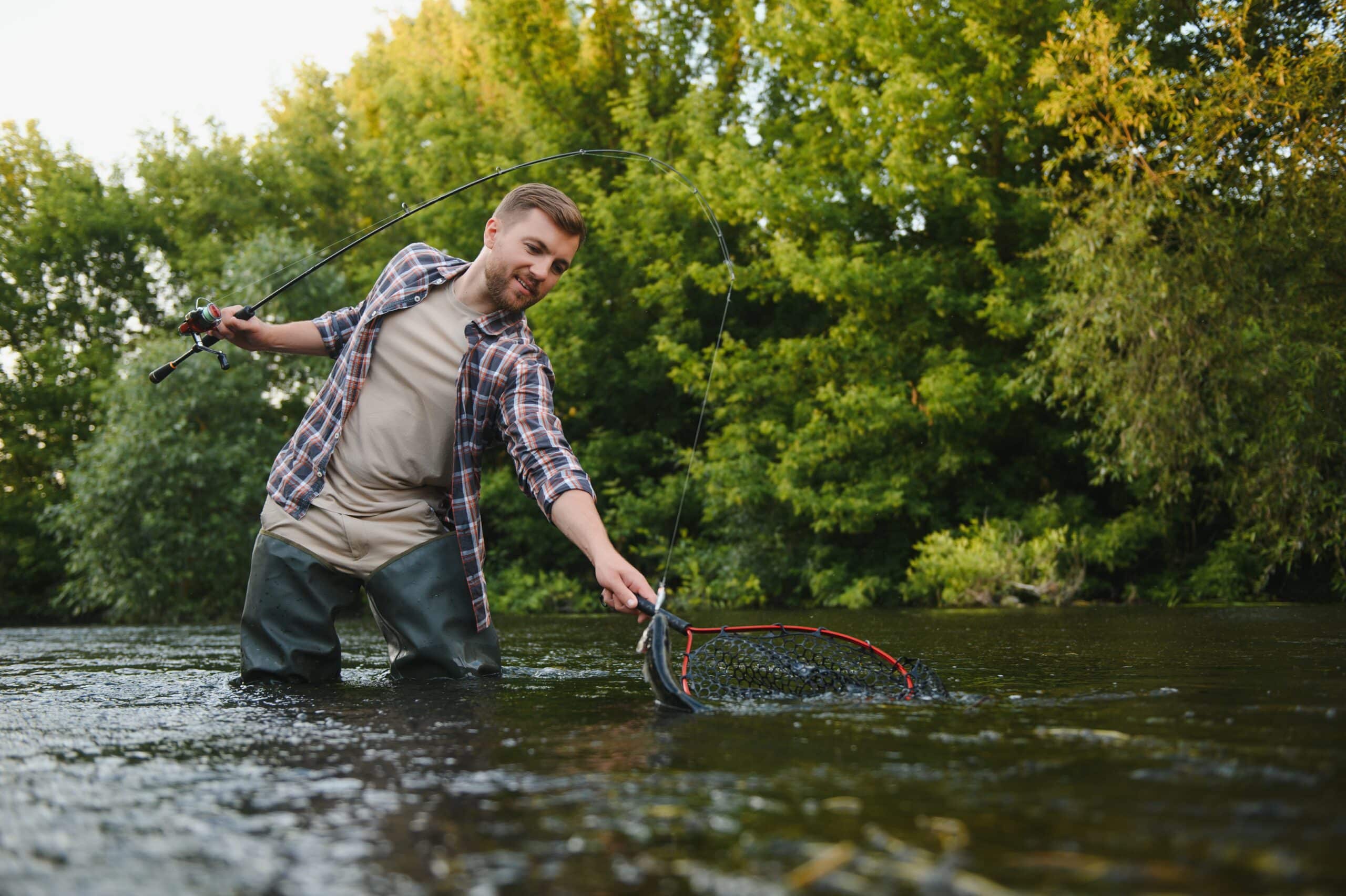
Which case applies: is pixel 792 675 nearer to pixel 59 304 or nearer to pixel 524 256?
pixel 524 256

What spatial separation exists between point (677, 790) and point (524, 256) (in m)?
2.59

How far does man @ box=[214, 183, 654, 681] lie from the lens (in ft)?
14.4

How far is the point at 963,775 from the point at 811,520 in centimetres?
1575

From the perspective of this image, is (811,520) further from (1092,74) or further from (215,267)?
(215,267)

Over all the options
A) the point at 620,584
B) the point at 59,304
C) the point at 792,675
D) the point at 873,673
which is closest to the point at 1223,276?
the point at 873,673

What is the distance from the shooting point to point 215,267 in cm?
2592

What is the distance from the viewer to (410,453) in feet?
14.8

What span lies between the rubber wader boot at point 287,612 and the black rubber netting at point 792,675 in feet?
4.66

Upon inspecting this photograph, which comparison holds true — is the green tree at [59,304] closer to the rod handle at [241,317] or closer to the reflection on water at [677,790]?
the rod handle at [241,317]

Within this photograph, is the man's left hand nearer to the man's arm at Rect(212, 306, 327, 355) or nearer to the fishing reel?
the man's arm at Rect(212, 306, 327, 355)

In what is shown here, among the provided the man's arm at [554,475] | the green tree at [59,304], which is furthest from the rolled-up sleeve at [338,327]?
the green tree at [59,304]

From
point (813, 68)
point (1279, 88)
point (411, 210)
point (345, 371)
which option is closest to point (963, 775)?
point (345, 371)

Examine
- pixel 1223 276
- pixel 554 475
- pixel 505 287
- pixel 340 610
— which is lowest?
pixel 340 610

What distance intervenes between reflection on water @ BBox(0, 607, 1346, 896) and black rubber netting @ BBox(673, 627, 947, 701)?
0.77 feet
